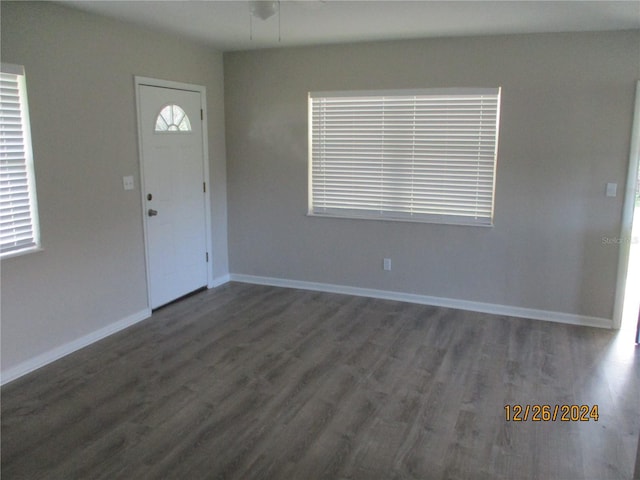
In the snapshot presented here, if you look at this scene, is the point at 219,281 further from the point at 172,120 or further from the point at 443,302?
the point at 443,302

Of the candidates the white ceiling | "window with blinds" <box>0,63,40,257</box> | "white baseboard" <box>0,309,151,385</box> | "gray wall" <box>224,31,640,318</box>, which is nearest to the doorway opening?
"gray wall" <box>224,31,640,318</box>

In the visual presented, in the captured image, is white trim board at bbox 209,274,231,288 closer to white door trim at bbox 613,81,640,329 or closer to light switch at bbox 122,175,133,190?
light switch at bbox 122,175,133,190

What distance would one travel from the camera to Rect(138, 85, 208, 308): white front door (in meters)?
4.35

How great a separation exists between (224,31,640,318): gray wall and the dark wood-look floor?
0.50 m

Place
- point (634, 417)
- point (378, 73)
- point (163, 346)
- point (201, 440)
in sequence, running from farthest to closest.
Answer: point (378, 73)
point (163, 346)
point (634, 417)
point (201, 440)

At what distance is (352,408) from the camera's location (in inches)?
118

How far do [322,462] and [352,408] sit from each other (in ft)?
1.77

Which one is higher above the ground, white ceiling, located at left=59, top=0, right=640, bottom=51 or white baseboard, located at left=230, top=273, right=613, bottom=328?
white ceiling, located at left=59, top=0, right=640, bottom=51

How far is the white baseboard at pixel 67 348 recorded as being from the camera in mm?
3292

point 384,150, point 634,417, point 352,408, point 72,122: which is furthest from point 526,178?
point 72,122

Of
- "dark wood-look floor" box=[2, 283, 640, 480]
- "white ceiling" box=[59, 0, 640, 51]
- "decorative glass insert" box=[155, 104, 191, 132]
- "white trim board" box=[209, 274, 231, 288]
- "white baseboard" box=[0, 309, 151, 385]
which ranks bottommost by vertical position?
"dark wood-look floor" box=[2, 283, 640, 480]

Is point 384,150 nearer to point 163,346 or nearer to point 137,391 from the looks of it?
point 163,346

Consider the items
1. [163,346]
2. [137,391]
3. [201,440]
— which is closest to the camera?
[201,440]

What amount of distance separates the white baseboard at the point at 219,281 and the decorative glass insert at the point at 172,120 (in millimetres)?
1659
